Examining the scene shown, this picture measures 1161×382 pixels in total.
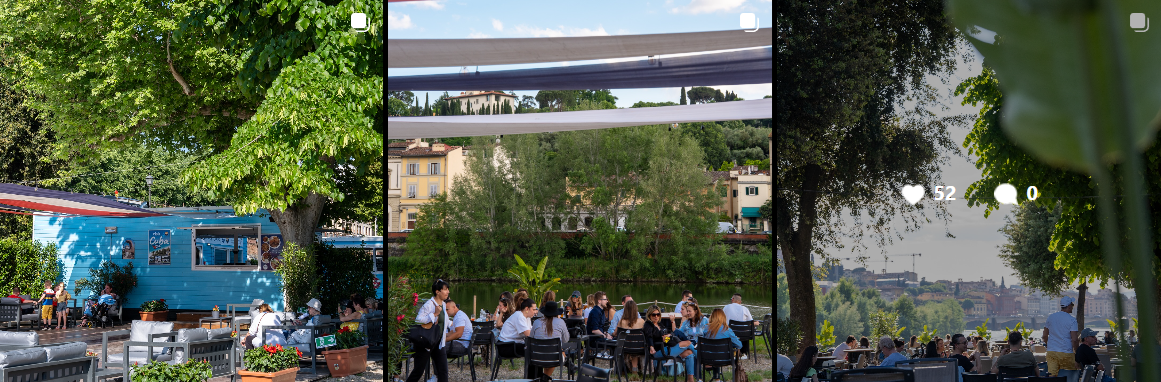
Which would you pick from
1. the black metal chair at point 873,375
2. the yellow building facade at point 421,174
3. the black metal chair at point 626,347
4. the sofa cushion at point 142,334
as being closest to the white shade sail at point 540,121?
the yellow building facade at point 421,174

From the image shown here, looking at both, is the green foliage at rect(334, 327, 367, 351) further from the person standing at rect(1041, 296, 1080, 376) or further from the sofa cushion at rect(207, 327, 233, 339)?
the person standing at rect(1041, 296, 1080, 376)

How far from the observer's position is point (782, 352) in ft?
24.6

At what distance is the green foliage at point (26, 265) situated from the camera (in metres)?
15.0

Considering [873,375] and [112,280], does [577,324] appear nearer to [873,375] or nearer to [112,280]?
[873,375]

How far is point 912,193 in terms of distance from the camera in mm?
7488

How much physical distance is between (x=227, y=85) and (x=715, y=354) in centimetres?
885

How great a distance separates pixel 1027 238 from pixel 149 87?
11.4 metres

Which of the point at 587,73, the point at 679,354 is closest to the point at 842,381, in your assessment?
the point at 679,354

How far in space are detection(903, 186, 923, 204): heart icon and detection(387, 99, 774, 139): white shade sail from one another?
2.75 m

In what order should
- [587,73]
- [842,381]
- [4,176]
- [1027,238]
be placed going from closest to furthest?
[587,73]
[842,381]
[1027,238]
[4,176]

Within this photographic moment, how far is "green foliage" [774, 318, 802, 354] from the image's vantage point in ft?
24.8

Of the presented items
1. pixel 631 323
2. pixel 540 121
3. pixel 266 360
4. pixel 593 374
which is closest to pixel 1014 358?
pixel 631 323

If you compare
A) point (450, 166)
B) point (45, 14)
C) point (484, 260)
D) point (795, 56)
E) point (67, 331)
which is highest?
point (45, 14)

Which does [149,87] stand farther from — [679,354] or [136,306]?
[679,354]
